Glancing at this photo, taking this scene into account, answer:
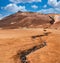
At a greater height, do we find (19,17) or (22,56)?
(22,56)

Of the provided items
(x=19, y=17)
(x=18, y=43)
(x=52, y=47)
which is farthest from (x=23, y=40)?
(x=19, y=17)

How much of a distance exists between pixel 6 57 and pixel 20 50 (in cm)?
427

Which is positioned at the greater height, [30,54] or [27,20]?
[30,54]

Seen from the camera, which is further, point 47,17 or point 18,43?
point 47,17

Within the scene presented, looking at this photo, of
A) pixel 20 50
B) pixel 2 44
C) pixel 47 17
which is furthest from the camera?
pixel 47 17

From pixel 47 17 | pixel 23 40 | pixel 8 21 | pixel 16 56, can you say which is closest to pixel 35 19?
pixel 47 17

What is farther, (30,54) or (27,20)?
(27,20)

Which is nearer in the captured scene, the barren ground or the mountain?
the barren ground

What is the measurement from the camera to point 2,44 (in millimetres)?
45875

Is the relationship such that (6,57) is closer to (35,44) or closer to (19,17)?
(35,44)

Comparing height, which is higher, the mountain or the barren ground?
the barren ground

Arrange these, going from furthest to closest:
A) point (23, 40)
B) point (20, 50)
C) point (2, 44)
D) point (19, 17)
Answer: point (19, 17), point (23, 40), point (2, 44), point (20, 50)

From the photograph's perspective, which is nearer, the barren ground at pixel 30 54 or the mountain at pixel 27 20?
the barren ground at pixel 30 54

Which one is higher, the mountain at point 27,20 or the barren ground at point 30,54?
the barren ground at point 30,54
